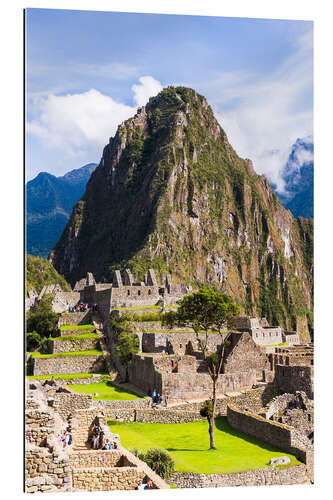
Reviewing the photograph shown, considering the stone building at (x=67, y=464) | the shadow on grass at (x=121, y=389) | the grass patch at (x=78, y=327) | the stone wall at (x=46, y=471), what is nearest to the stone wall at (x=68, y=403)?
the stone building at (x=67, y=464)

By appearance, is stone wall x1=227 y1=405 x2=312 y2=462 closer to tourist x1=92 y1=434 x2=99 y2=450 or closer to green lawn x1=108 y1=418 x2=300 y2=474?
green lawn x1=108 y1=418 x2=300 y2=474

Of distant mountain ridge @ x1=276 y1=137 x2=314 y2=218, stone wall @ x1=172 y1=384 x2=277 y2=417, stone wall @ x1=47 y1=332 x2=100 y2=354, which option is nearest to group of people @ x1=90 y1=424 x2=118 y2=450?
stone wall @ x1=172 y1=384 x2=277 y2=417

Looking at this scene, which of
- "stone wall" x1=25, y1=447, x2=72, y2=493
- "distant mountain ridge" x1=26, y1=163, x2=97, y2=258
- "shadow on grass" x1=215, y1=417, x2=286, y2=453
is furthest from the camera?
"shadow on grass" x1=215, y1=417, x2=286, y2=453

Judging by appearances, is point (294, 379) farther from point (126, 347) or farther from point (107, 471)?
point (107, 471)

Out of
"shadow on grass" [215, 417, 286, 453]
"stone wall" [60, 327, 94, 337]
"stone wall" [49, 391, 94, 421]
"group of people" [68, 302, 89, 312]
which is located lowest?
"shadow on grass" [215, 417, 286, 453]

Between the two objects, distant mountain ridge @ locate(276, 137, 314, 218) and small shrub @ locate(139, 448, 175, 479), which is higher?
distant mountain ridge @ locate(276, 137, 314, 218)

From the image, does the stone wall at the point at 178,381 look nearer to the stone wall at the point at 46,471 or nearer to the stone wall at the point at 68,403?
the stone wall at the point at 68,403

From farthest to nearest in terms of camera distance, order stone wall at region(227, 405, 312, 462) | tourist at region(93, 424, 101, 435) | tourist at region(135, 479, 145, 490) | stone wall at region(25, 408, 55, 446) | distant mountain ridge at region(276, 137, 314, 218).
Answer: distant mountain ridge at region(276, 137, 314, 218) < stone wall at region(227, 405, 312, 462) < tourist at region(93, 424, 101, 435) < tourist at region(135, 479, 145, 490) < stone wall at region(25, 408, 55, 446)

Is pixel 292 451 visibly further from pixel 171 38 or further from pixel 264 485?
pixel 171 38
